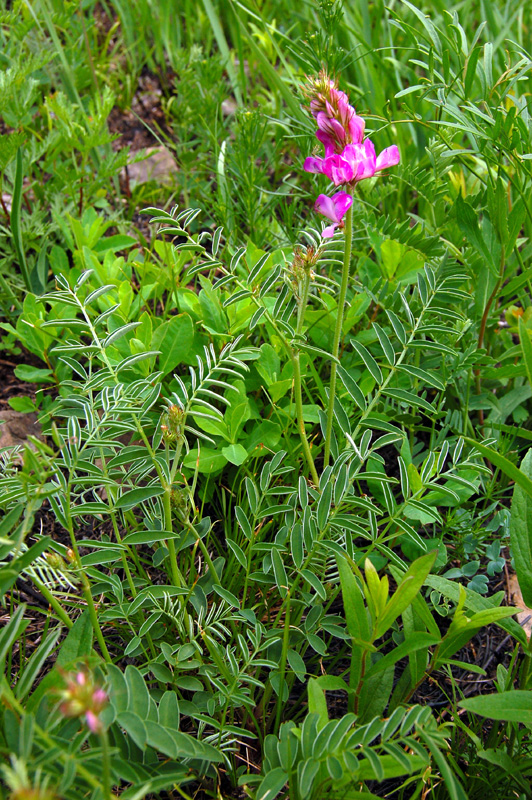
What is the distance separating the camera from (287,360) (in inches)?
62.2

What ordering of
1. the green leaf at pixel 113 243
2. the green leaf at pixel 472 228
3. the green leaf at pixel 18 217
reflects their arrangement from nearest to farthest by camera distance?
the green leaf at pixel 472 228 < the green leaf at pixel 18 217 < the green leaf at pixel 113 243

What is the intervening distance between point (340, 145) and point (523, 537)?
799 mm

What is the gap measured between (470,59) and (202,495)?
120 cm

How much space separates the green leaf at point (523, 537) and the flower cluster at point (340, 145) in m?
0.61

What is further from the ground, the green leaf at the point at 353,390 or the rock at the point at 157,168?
the rock at the point at 157,168

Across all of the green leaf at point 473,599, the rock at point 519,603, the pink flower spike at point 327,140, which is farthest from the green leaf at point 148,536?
the rock at point 519,603

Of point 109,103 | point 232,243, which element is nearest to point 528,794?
point 232,243

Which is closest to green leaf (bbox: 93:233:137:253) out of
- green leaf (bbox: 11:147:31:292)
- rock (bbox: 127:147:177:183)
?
green leaf (bbox: 11:147:31:292)

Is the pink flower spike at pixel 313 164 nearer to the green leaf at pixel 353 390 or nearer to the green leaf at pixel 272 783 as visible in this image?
the green leaf at pixel 353 390

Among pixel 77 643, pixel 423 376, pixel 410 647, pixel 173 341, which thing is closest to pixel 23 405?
pixel 173 341

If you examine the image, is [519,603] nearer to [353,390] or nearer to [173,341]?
[353,390]

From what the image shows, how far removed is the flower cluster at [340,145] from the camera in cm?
108

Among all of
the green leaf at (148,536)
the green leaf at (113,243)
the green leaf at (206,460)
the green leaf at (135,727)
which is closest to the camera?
the green leaf at (135,727)

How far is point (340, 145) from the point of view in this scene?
44.4 inches
